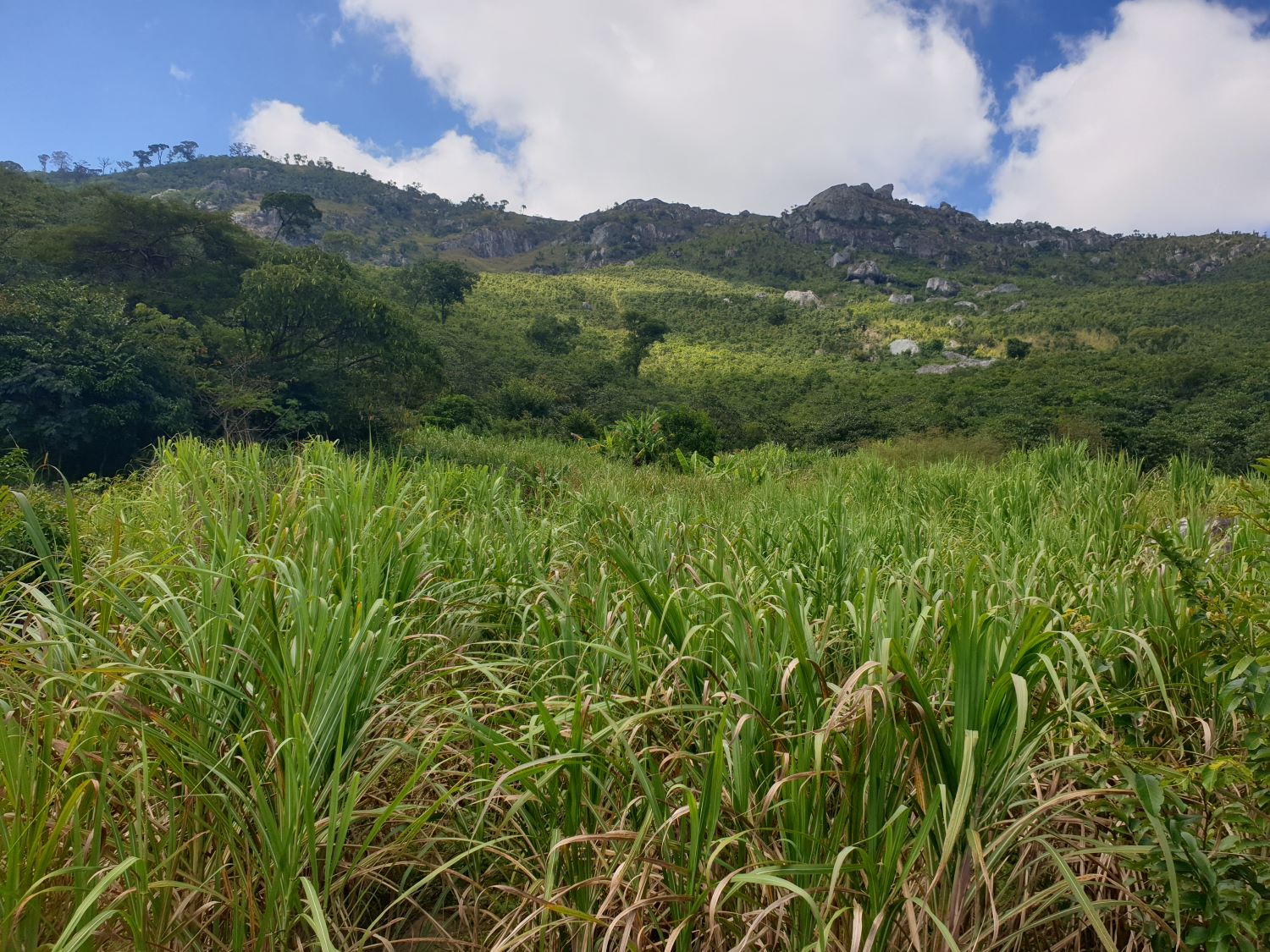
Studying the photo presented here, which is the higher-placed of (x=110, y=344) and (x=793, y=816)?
(x=110, y=344)

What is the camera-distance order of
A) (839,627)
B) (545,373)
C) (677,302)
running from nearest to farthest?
(839,627) → (545,373) → (677,302)

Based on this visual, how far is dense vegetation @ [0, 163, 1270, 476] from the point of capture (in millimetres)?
12711

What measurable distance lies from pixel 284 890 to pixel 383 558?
1380 mm

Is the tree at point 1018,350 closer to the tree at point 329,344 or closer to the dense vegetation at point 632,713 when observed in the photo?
the tree at point 329,344

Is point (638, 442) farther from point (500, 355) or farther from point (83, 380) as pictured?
point (500, 355)

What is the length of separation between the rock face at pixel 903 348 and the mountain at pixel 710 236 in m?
26.7

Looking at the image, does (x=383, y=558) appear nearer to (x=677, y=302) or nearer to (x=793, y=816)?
(x=793, y=816)

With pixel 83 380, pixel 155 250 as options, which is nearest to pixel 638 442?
pixel 83 380

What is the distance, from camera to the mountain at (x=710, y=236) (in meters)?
68.9

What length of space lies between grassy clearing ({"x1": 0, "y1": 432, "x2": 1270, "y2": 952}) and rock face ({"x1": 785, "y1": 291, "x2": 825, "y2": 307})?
60.3 m

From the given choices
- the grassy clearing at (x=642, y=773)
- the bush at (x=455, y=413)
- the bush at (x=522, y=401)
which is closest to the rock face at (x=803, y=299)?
the bush at (x=522, y=401)

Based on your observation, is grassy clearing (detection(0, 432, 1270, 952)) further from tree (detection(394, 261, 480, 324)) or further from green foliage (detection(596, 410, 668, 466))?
tree (detection(394, 261, 480, 324))

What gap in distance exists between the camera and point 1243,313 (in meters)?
37.8

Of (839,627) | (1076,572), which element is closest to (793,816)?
(839,627)
